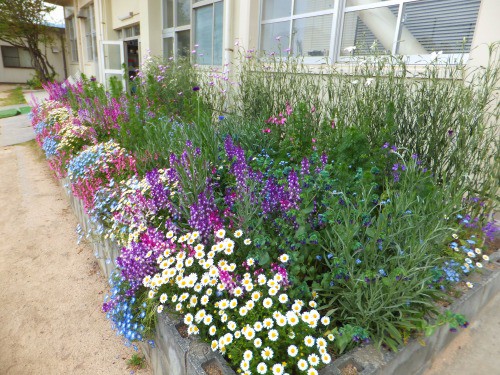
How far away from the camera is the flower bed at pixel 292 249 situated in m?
1.50

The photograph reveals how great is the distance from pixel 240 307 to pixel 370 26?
4.14 m

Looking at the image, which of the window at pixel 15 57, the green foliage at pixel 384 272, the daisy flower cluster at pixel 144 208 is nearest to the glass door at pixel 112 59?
the daisy flower cluster at pixel 144 208

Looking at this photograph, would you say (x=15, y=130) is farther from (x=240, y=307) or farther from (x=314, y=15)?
(x=240, y=307)

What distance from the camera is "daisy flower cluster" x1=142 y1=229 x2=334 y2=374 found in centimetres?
137

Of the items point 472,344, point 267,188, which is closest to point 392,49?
point 267,188

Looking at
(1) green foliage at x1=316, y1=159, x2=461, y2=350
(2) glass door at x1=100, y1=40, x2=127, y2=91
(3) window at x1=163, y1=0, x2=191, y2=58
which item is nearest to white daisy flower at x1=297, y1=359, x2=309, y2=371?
(1) green foliage at x1=316, y1=159, x2=461, y2=350

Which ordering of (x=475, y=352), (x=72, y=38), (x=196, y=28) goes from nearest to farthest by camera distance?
1. (x=475, y=352)
2. (x=196, y=28)
3. (x=72, y=38)

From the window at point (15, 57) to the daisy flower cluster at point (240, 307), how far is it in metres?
30.2

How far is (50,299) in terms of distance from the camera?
259cm

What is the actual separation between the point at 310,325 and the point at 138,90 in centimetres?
561

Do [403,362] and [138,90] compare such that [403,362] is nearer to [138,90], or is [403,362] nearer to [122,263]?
[122,263]

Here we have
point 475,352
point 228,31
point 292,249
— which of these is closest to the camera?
point 292,249

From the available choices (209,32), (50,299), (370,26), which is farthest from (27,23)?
(50,299)

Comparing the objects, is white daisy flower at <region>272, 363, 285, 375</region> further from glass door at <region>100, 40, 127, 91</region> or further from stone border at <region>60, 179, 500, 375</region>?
glass door at <region>100, 40, 127, 91</region>
